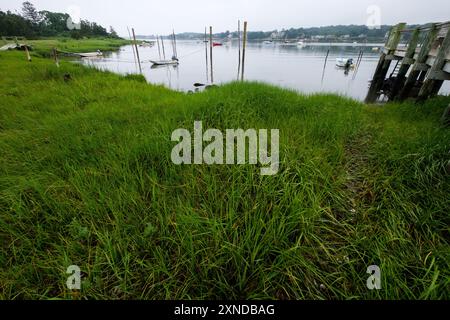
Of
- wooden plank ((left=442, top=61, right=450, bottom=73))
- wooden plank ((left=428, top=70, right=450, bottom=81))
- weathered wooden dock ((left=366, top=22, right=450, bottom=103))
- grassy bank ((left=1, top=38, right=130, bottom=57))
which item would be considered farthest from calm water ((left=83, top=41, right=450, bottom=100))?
grassy bank ((left=1, top=38, right=130, bottom=57))

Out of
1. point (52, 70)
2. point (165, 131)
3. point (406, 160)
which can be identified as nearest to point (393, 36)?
point (406, 160)

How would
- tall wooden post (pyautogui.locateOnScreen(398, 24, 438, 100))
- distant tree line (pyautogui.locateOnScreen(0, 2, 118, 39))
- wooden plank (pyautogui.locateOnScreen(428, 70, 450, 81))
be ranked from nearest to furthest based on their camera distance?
wooden plank (pyautogui.locateOnScreen(428, 70, 450, 81)) < tall wooden post (pyautogui.locateOnScreen(398, 24, 438, 100)) < distant tree line (pyautogui.locateOnScreen(0, 2, 118, 39))

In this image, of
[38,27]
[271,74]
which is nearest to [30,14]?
[38,27]

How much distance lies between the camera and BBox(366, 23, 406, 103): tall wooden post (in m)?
10.5

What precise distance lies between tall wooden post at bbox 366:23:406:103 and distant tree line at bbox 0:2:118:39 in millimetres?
65561

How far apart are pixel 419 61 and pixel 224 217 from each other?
9685mm

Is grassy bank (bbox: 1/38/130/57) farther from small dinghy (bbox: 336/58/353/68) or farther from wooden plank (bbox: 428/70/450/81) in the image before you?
small dinghy (bbox: 336/58/353/68)

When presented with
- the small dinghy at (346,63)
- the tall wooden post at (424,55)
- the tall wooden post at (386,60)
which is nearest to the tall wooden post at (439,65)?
the tall wooden post at (424,55)

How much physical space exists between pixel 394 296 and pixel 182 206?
69.1 inches

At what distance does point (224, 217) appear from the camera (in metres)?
1.87

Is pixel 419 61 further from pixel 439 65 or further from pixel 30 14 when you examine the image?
pixel 30 14

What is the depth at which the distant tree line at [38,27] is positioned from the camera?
42503 millimetres

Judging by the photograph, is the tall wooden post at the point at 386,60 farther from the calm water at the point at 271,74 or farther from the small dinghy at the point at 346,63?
the small dinghy at the point at 346,63
